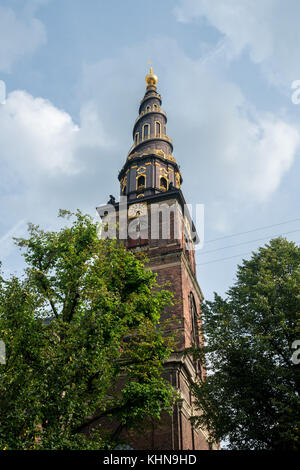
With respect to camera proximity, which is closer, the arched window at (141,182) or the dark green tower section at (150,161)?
the dark green tower section at (150,161)

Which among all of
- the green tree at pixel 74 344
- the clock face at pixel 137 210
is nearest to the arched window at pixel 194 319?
the clock face at pixel 137 210

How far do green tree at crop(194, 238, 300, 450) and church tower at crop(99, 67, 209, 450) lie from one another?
2.90m

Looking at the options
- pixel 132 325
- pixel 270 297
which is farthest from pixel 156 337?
pixel 270 297

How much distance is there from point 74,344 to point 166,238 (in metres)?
15.9

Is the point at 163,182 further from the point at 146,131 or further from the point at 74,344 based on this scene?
the point at 74,344

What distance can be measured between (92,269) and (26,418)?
5.04 m

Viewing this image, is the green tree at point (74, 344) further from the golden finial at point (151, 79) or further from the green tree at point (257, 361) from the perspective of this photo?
the golden finial at point (151, 79)

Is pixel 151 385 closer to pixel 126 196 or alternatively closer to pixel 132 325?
pixel 132 325

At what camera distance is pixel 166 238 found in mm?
26188

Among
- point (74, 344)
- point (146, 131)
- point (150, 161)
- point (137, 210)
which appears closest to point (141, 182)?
point (150, 161)

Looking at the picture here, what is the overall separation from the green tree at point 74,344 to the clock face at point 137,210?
46.2ft

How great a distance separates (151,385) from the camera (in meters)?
12.1

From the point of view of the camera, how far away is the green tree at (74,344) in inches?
388
